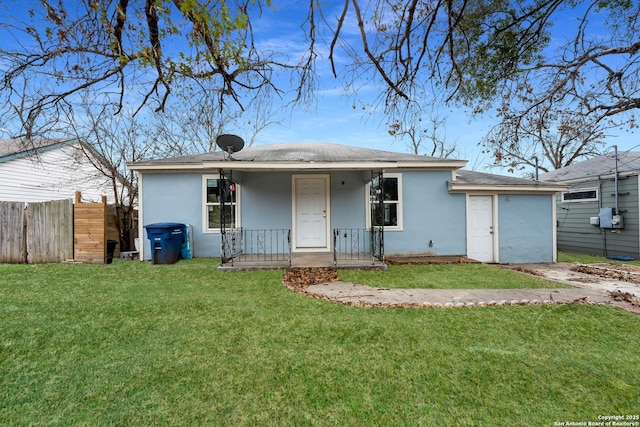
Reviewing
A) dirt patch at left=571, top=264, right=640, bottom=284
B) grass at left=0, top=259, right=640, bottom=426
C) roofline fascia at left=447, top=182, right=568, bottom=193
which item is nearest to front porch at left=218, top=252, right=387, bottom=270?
A: grass at left=0, top=259, right=640, bottom=426

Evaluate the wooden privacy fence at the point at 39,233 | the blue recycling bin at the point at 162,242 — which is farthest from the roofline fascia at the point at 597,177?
the wooden privacy fence at the point at 39,233

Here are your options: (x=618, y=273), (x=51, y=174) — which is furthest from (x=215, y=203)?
(x=618, y=273)

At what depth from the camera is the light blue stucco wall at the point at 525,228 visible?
8844 millimetres

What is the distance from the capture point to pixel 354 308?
4.18 m

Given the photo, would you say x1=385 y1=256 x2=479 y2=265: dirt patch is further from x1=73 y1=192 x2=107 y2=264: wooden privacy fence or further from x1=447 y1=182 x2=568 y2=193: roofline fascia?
x1=73 y1=192 x2=107 y2=264: wooden privacy fence

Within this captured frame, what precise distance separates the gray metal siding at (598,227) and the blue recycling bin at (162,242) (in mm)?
15030

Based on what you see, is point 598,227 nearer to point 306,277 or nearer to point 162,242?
point 306,277

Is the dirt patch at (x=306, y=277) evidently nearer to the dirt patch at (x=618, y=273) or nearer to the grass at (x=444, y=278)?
the grass at (x=444, y=278)

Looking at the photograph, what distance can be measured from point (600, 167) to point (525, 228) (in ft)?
19.5

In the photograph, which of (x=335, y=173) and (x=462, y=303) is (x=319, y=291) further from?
(x=335, y=173)

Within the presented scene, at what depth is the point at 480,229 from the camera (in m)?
8.91

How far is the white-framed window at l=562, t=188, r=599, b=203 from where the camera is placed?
11102 millimetres

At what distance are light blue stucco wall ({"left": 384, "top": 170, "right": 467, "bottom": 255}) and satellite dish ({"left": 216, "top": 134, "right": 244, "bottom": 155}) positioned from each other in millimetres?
4985

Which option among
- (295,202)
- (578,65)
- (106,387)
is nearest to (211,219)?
(295,202)
